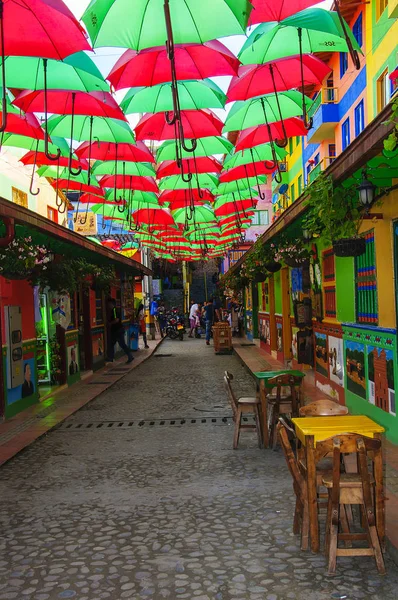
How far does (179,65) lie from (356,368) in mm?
5089

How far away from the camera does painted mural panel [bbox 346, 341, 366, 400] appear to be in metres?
8.38

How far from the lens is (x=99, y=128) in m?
11.5

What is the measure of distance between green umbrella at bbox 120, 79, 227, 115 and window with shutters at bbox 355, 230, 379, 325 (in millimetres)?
3653

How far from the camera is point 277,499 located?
5406 millimetres

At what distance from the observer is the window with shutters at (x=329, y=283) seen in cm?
1035

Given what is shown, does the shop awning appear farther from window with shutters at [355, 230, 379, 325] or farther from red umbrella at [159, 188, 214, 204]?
window with shutters at [355, 230, 379, 325]

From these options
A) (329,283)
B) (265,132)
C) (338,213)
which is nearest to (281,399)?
(338,213)

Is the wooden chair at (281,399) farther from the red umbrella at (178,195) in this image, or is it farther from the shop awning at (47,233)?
the red umbrella at (178,195)

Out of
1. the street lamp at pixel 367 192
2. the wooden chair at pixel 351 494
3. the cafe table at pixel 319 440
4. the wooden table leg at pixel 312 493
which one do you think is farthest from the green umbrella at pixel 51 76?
the wooden chair at pixel 351 494

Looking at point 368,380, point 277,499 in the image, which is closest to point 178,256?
point 368,380

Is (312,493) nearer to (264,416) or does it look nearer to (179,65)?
(264,416)

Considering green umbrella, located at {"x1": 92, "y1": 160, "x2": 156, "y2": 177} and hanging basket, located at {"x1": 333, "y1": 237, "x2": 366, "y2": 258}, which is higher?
green umbrella, located at {"x1": 92, "y1": 160, "x2": 156, "y2": 177}

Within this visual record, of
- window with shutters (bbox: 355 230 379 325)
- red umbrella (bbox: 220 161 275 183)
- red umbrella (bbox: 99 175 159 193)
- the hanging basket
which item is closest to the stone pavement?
window with shutters (bbox: 355 230 379 325)

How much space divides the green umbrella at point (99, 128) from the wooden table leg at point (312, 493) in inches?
351
